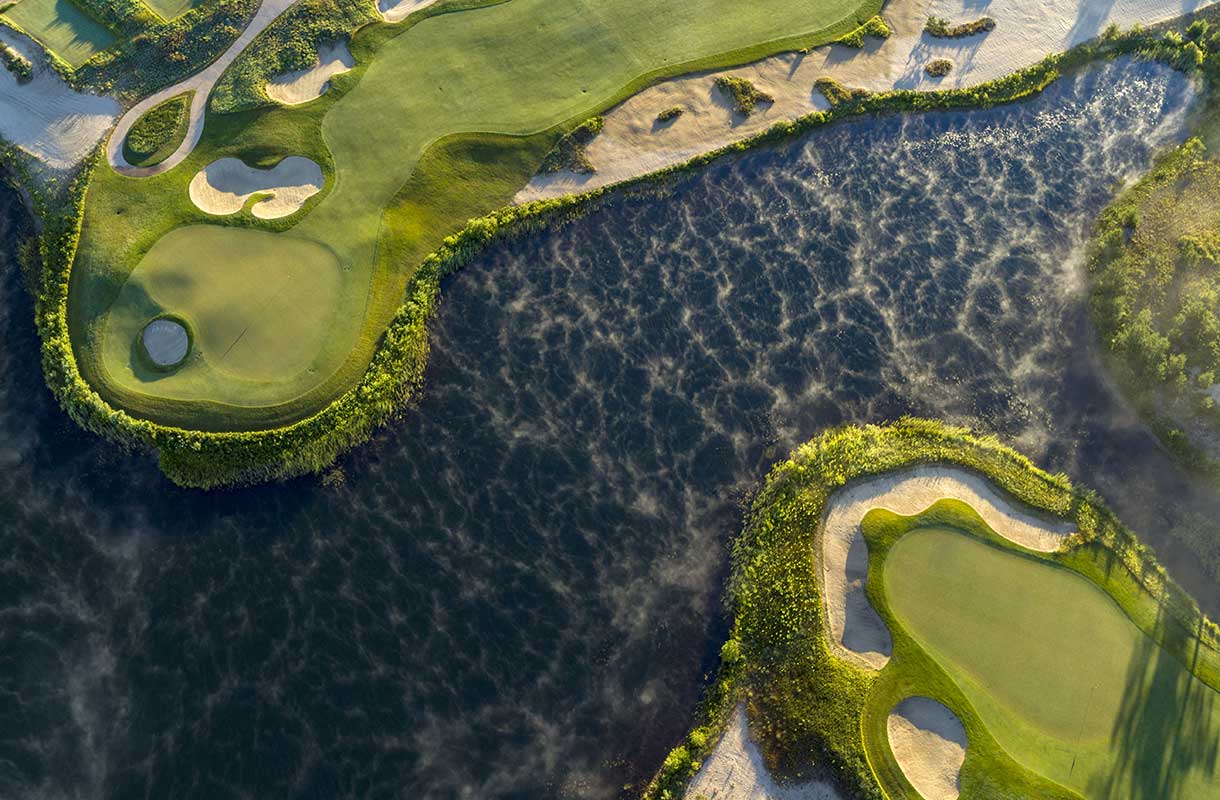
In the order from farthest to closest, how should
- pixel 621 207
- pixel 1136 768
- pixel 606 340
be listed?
pixel 621 207 < pixel 606 340 < pixel 1136 768

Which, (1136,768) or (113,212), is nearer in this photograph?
(1136,768)

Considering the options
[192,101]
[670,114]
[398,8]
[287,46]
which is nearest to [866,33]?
[670,114]

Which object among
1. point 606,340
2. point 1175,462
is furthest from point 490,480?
point 1175,462

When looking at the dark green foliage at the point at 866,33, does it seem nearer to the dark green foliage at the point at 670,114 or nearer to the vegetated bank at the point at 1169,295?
the dark green foliage at the point at 670,114

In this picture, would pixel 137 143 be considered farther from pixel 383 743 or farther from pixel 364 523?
pixel 383 743

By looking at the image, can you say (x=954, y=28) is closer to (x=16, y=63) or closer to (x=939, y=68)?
(x=939, y=68)

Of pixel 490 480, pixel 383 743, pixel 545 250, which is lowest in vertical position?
pixel 383 743
